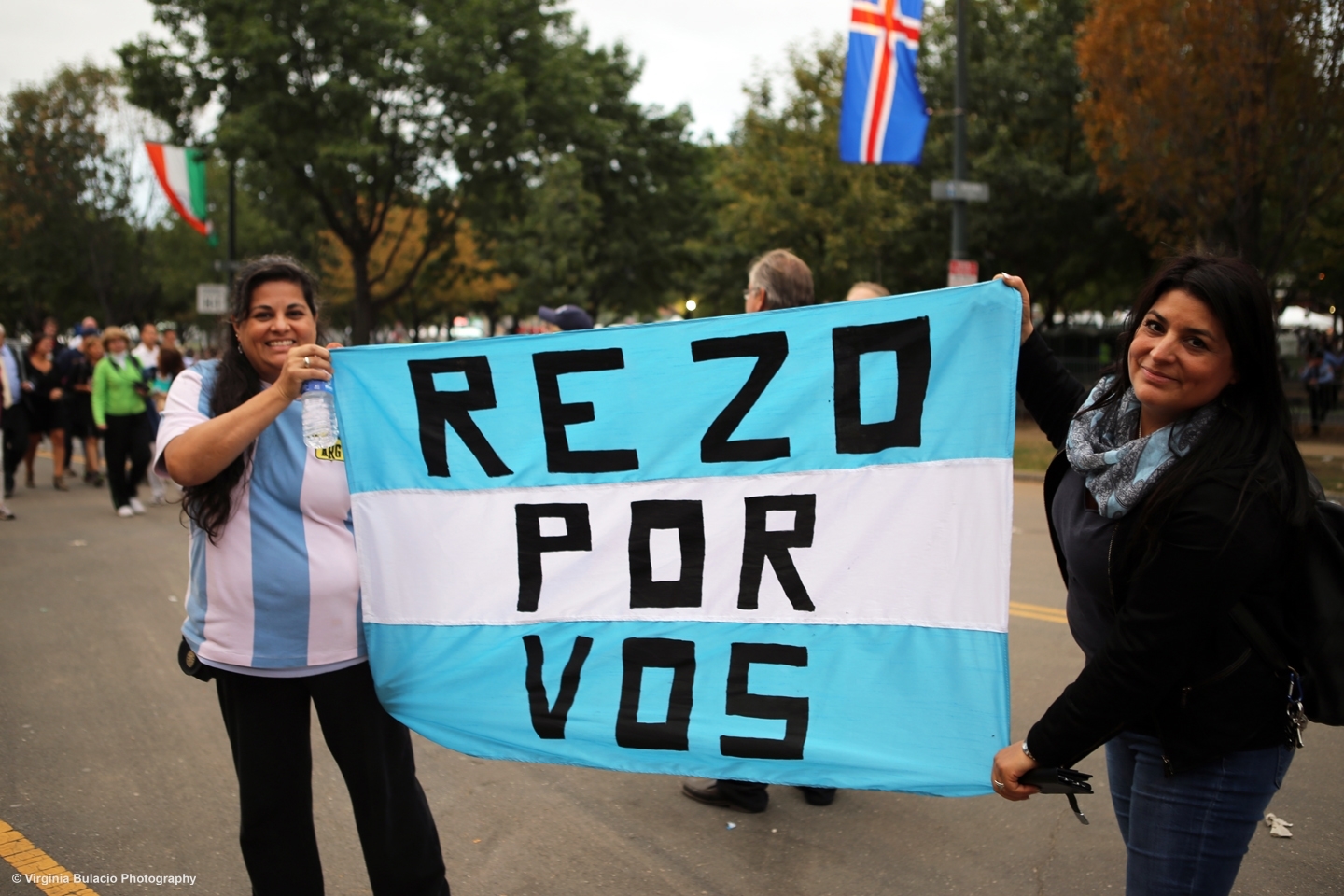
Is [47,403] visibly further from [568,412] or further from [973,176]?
[973,176]

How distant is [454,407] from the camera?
3139 mm

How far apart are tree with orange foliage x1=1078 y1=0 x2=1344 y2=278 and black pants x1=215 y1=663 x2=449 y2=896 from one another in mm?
12838

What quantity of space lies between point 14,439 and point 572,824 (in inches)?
433

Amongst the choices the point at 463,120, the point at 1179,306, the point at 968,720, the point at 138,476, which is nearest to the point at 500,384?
the point at 968,720

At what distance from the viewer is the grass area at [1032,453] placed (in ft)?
47.9

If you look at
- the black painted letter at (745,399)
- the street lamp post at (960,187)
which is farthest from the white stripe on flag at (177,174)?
the black painted letter at (745,399)

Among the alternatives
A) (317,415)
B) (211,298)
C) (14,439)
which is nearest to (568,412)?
(317,415)

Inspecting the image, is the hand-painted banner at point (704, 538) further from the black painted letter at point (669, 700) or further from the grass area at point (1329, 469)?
the grass area at point (1329, 469)

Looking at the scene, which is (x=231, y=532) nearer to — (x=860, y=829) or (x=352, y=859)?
(x=352, y=859)

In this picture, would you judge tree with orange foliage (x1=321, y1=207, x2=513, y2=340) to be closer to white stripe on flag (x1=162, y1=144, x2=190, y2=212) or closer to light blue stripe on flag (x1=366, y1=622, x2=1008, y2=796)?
white stripe on flag (x1=162, y1=144, x2=190, y2=212)

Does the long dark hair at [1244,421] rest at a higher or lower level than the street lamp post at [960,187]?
lower

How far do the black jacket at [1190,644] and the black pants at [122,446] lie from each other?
11042 mm

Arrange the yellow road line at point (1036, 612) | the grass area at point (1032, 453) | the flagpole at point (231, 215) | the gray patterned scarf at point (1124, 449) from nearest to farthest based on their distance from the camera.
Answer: the gray patterned scarf at point (1124, 449) < the yellow road line at point (1036, 612) < the grass area at point (1032, 453) < the flagpole at point (231, 215)

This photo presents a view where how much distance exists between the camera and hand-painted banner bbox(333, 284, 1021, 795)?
2730 millimetres
